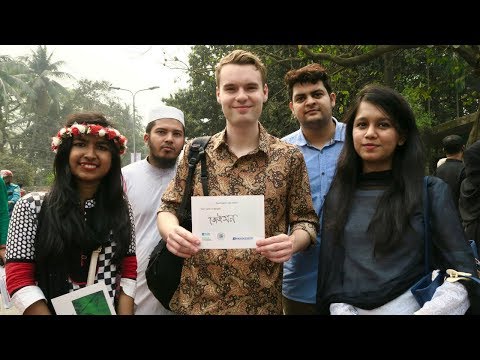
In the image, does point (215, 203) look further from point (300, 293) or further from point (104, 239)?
point (300, 293)

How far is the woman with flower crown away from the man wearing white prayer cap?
618 millimetres

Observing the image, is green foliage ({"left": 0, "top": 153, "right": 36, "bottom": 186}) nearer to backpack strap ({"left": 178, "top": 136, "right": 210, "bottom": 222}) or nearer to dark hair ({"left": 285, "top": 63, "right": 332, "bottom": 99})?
dark hair ({"left": 285, "top": 63, "right": 332, "bottom": 99})

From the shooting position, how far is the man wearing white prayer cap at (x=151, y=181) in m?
3.19

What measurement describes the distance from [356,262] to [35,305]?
5.31ft

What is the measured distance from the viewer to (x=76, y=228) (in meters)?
2.34

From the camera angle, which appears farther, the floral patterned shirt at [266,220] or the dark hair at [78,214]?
the dark hair at [78,214]

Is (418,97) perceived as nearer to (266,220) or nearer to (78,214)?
(266,220)

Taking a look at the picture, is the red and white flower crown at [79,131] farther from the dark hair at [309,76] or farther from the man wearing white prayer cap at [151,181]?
the dark hair at [309,76]

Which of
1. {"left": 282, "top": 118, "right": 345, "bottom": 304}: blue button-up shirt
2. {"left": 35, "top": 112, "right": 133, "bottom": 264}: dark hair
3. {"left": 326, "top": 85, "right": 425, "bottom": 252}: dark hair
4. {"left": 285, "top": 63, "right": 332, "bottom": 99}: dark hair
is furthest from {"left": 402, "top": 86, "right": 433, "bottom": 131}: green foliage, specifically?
{"left": 35, "top": 112, "right": 133, "bottom": 264}: dark hair

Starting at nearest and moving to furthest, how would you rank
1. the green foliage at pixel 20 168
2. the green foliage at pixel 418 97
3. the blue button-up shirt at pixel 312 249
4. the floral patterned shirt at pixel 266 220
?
1. the floral patterned shirt at pixel 266 220
2. the blue button-up shirt at pixel 312 249
3. the green foliage at pixel 418 97
4. the green foliage at pixel 20 168

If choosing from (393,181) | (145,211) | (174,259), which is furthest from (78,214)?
(393,181)

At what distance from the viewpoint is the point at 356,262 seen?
2.02 meters

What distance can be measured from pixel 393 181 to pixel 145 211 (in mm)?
1901

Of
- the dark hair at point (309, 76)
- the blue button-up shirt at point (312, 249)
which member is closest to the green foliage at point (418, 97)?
the dark hair at point (309, 76)
